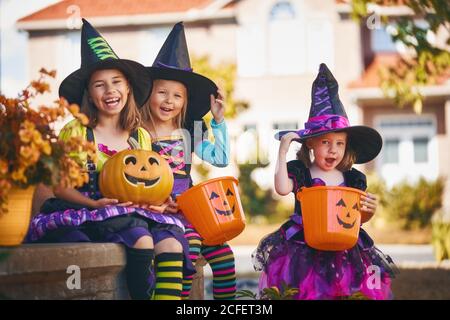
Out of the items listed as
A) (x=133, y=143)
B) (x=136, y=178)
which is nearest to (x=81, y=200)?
(x=136, y=178)

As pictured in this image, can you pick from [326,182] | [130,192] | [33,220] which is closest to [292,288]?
[326,182]

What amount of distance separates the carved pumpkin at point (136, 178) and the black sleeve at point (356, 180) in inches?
42.9

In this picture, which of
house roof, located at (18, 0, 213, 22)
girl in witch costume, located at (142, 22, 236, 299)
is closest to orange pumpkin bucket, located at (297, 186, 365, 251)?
girl in witch costume, located at (142, 22, 236, 299)

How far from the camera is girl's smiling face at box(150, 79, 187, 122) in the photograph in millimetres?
4672

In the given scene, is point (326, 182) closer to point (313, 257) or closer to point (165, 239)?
point (313, 257)

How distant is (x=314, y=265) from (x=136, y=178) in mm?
1077

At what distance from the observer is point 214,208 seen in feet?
13.7

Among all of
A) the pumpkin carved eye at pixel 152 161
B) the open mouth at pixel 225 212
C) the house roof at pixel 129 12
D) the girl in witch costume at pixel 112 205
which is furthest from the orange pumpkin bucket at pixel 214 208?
the house roof at pixel 129 12

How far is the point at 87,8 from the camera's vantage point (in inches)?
615

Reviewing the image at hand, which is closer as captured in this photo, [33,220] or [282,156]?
[33,220]

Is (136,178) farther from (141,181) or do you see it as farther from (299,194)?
(299,194)

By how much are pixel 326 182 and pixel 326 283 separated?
1.96 ft

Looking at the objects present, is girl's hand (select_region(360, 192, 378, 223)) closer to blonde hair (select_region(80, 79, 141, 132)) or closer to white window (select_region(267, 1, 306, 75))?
blonde hair (select_region(80, 79, 141, 132))

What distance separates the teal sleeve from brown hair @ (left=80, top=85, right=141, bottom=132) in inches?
17.1
